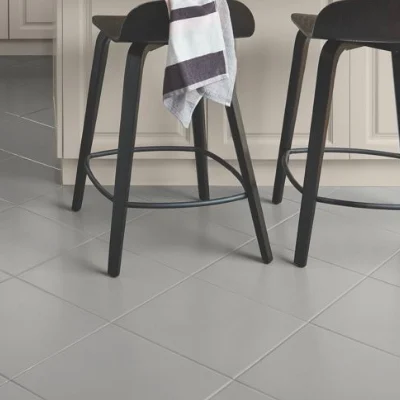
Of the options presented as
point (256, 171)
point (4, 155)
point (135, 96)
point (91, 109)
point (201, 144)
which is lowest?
point (4, 155)

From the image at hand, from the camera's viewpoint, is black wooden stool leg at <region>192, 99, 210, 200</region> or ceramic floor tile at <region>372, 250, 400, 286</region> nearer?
ceramic floor tile at <region>372, 250, 400, 286</region>

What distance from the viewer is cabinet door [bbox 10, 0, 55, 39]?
4777 mm

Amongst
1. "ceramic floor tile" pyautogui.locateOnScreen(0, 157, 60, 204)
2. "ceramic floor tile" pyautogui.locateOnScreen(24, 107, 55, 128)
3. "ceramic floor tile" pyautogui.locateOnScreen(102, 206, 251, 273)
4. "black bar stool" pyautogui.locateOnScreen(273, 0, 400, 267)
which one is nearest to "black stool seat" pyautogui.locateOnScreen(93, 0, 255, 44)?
"black bar stool" pyautogui.locateOnScreen(273, 0, 400, 267)

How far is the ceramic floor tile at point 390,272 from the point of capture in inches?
95.7

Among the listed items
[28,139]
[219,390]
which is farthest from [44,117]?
[219,390]

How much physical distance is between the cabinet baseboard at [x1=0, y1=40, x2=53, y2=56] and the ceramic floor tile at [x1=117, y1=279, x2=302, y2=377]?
111 inches

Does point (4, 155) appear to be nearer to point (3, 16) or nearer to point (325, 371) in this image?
point (3, 16)

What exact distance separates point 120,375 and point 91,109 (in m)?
1.06

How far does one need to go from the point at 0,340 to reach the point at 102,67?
972mm

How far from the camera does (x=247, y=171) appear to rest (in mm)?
2504

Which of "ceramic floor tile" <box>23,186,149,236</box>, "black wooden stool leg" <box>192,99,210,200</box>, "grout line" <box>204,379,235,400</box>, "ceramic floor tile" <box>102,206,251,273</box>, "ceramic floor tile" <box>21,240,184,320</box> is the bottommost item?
"ceramic floor tile" <box>23,186,149,236</box>

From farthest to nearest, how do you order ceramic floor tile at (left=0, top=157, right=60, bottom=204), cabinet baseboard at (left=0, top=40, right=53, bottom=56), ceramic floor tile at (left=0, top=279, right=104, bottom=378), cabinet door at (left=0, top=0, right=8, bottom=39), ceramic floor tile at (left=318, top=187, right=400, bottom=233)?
cabinet baseboard at (left=0, top=40, right=53, bottom=56)
cabinet door at (left=0, top=0, right=8, bottom=39)
ceramic floor tile at (left=0, top=157, right=60, bottom=204)
ceramic floor tile at (left=318, top=187, right=400, bottom=233)
ceramic floor tile at (left=0, top=279, right=104, bottom=378)

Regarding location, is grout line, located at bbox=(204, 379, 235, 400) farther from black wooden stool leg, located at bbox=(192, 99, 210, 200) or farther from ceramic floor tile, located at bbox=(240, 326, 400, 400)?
black wooden stool leg, located at bbox=(192, 99, 210, 200)

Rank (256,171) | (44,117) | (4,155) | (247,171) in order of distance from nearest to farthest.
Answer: (247,171) → (256,171) → (4,155) → (44,117)
